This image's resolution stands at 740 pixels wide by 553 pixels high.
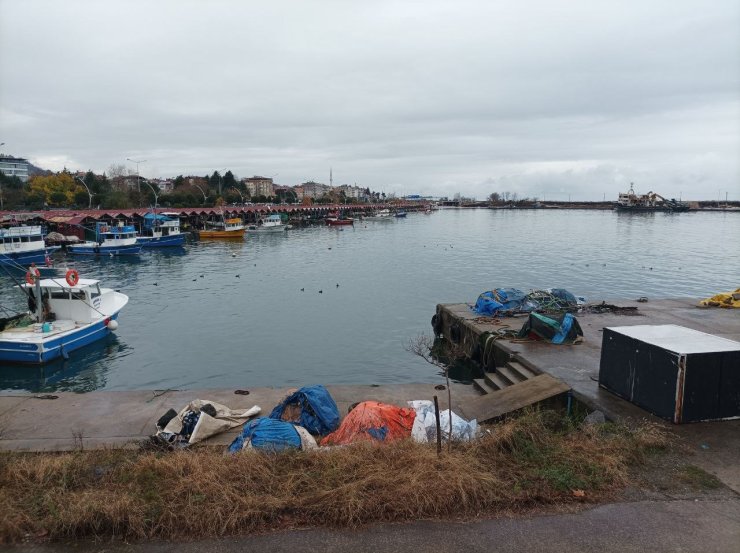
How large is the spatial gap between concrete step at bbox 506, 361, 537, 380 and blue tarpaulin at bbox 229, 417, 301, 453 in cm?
712

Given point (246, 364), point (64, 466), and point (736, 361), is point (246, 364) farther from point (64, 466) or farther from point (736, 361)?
point (736, 361)

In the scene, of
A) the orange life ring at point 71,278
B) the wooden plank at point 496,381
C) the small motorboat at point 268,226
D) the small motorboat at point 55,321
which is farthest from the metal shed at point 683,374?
the small motorboat at point 268,226

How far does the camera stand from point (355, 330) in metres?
26.0

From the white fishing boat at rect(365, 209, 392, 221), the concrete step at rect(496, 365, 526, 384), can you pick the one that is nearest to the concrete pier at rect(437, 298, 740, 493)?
the concrete step at rect(496, 365, 526, 384)

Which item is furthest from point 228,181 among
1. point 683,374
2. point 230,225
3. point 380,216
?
point 683,374

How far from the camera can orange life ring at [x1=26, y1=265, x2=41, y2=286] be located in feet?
64.5

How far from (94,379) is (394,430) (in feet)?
51.4

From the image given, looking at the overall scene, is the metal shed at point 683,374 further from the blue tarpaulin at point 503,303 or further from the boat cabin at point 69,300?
the boat cabin at point 69,300

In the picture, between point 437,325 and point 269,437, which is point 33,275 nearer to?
point 269,437

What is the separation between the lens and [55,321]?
869 inches

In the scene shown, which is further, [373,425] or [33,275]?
[33,275]

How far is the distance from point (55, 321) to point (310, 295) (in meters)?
16.8

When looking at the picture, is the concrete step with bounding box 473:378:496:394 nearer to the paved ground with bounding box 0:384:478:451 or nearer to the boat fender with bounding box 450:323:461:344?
the paved ground with bounding box 0:384:478:451

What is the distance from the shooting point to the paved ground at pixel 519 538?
17.1ft
